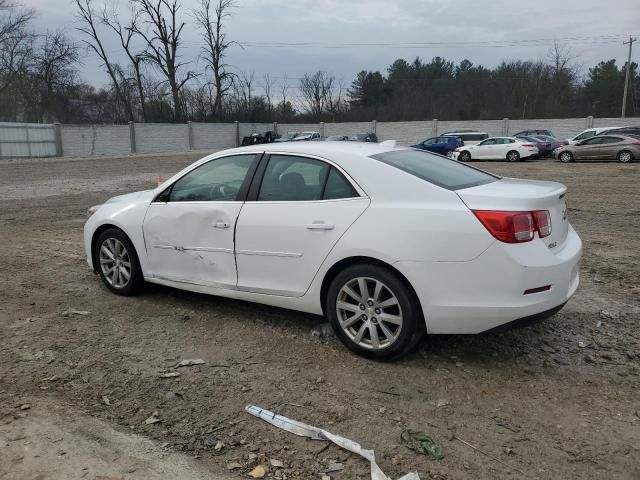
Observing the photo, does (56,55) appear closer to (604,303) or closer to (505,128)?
(505,128)

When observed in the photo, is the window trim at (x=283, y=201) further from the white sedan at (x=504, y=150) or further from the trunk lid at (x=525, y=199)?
the white sedan at (x=504, y=150)

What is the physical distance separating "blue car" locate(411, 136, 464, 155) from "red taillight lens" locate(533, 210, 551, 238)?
89.4 ft

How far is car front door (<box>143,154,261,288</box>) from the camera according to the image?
454cm

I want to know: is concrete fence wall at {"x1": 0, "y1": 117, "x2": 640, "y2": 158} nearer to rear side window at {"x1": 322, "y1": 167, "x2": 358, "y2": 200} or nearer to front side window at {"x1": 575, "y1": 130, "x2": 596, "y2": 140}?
front side window at {"x1": 575, "y1": 130, "x2": 596, "y2": 140}

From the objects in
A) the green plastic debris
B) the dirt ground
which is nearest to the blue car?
the dirt ground

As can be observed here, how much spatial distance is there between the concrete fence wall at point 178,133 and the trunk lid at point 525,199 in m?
38.8

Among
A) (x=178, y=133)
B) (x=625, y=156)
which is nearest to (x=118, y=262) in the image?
(x=625, y=156)

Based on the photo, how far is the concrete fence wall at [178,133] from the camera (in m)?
37.4

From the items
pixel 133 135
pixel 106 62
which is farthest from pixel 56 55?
pixel 133 135

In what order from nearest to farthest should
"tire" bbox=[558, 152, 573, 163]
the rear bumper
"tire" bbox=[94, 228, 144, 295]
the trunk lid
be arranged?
the rear bumper, the trunk lid, "tire" bbox=[94, 228, 144, 295], "tire" bbox=[558, 152, 573, 163]

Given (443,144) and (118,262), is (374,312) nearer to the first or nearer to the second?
(118,262)

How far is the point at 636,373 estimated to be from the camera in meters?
3.66

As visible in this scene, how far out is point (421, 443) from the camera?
2.93 m

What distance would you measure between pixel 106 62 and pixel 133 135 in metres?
16.7
